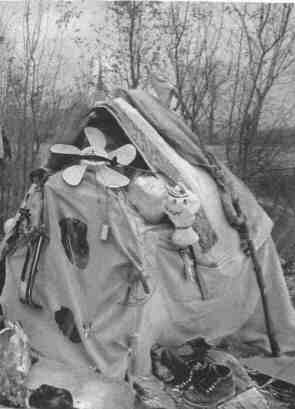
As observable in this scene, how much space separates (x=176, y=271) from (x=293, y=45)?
297cm

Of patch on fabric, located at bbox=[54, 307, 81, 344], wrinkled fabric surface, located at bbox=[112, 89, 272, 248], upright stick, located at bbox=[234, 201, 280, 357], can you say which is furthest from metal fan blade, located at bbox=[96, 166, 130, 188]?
upright stick, located at bbox=[234, 201, 280, 357]

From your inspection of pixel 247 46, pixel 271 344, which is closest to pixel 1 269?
pixel 271 344

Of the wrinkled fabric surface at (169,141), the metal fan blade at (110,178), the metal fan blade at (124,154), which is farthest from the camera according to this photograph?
→ the wrinkled fabric surface at (169,141)

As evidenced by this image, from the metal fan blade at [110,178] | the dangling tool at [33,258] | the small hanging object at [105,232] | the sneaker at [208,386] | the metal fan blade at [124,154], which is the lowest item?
the sneaker at [208,386]

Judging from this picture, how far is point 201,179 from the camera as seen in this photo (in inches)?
131

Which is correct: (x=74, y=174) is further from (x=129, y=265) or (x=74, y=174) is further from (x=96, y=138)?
(x=129, y=265)

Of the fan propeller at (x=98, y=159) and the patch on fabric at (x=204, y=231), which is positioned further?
the patch on fabric at (x=204, y=231)

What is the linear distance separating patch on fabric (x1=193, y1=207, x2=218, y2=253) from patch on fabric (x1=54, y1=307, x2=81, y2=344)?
32.5 inches

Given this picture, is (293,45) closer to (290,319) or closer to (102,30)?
(102,30)

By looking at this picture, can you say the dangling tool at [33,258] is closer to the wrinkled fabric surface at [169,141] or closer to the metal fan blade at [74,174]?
the metal fan blade at [74,174]

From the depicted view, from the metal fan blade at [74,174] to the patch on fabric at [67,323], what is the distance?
0.67 metres

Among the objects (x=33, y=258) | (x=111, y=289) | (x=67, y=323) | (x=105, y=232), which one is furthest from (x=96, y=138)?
(x=67, y=323)

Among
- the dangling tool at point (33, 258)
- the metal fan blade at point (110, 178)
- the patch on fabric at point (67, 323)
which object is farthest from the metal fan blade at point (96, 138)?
the patch on fabric at point (67, 323)

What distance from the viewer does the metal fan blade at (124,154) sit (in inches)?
119
